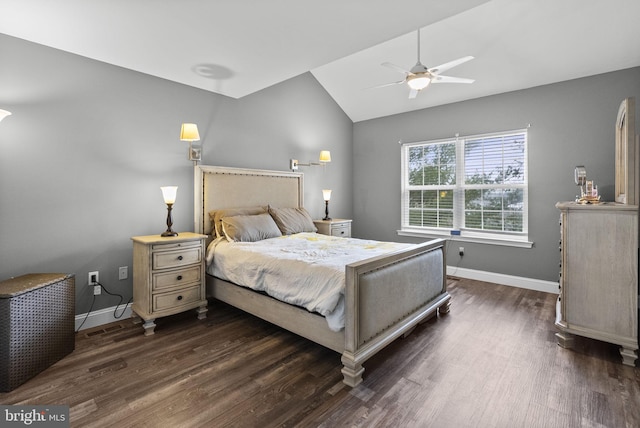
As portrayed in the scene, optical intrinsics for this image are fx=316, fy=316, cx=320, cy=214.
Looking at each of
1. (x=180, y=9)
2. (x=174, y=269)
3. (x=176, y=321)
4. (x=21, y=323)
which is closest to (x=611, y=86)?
(x=180, y=9)

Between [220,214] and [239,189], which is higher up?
[239,189]

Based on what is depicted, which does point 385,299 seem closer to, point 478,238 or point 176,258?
point 176,258

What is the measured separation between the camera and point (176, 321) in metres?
Result: 3.00

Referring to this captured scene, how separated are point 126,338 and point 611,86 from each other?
5.42 m

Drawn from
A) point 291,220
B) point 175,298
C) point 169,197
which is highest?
point 169,197

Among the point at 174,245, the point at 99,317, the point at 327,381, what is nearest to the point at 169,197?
the point at 174,245

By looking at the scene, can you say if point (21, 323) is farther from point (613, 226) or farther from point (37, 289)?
point (613, 226)

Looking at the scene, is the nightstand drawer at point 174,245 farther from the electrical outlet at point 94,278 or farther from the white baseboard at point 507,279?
the white baseboard at point 507,279

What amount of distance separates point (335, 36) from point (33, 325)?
2.88 meters

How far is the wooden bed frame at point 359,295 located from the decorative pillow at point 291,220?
38 cm

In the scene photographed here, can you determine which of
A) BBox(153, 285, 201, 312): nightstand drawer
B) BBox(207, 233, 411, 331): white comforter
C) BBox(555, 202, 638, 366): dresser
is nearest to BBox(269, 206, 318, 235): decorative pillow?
BBox(207, 233, 411, 331): white comforter

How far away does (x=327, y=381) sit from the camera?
1993mm

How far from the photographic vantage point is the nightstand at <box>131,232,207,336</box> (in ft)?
8.88

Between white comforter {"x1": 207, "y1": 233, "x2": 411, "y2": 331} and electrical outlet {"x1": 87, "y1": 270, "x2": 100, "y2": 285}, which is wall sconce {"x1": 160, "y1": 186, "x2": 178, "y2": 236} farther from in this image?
electrical outlet {"x1": 87, "y1": 270, "x2": 100, "y2": 285}
